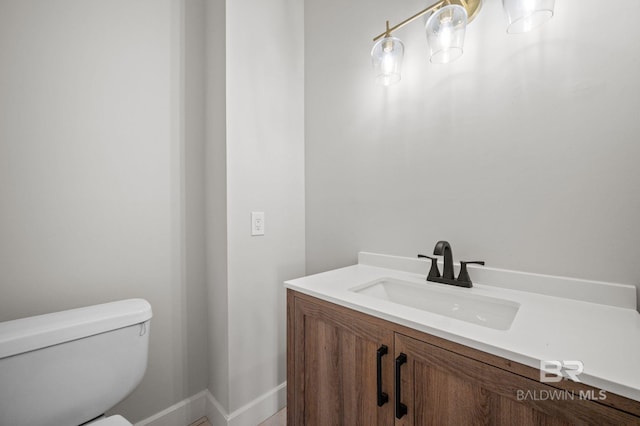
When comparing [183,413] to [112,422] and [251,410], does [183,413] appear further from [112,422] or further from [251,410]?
[112,422]

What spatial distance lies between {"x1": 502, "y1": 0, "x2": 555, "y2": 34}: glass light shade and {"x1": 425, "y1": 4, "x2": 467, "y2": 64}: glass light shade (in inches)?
5.3

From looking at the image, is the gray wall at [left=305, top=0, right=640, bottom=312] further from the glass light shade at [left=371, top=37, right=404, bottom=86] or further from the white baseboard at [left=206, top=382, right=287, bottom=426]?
the white baseboard at [left=206, top=382, right=287, bottom=426]

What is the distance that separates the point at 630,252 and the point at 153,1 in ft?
7.04

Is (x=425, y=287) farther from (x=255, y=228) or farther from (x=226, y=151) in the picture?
(x=226, y=151)

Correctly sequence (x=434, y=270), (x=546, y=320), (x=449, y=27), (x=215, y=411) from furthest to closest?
(x=215, y=411) < (x=434, y=270) < (x=449, y=27) < (x=546, y=320)

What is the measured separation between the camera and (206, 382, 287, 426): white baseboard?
4.29 feet

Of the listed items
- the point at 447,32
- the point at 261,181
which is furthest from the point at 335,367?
the point at 447,32

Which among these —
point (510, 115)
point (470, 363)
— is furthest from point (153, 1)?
point (470, 363)

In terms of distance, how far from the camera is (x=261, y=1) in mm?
1452

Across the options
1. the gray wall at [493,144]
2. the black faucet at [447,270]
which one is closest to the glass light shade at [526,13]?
the gray wall at [493,144]

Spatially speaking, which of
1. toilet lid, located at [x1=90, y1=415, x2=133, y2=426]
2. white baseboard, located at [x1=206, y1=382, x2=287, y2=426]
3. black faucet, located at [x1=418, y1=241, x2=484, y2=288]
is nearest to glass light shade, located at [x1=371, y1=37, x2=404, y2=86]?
black faucet, located at [x1=418, y1=241, x2=484, y2=288]

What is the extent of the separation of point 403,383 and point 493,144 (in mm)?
885

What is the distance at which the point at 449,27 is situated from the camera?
949 millimetres

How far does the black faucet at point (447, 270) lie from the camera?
969mm
